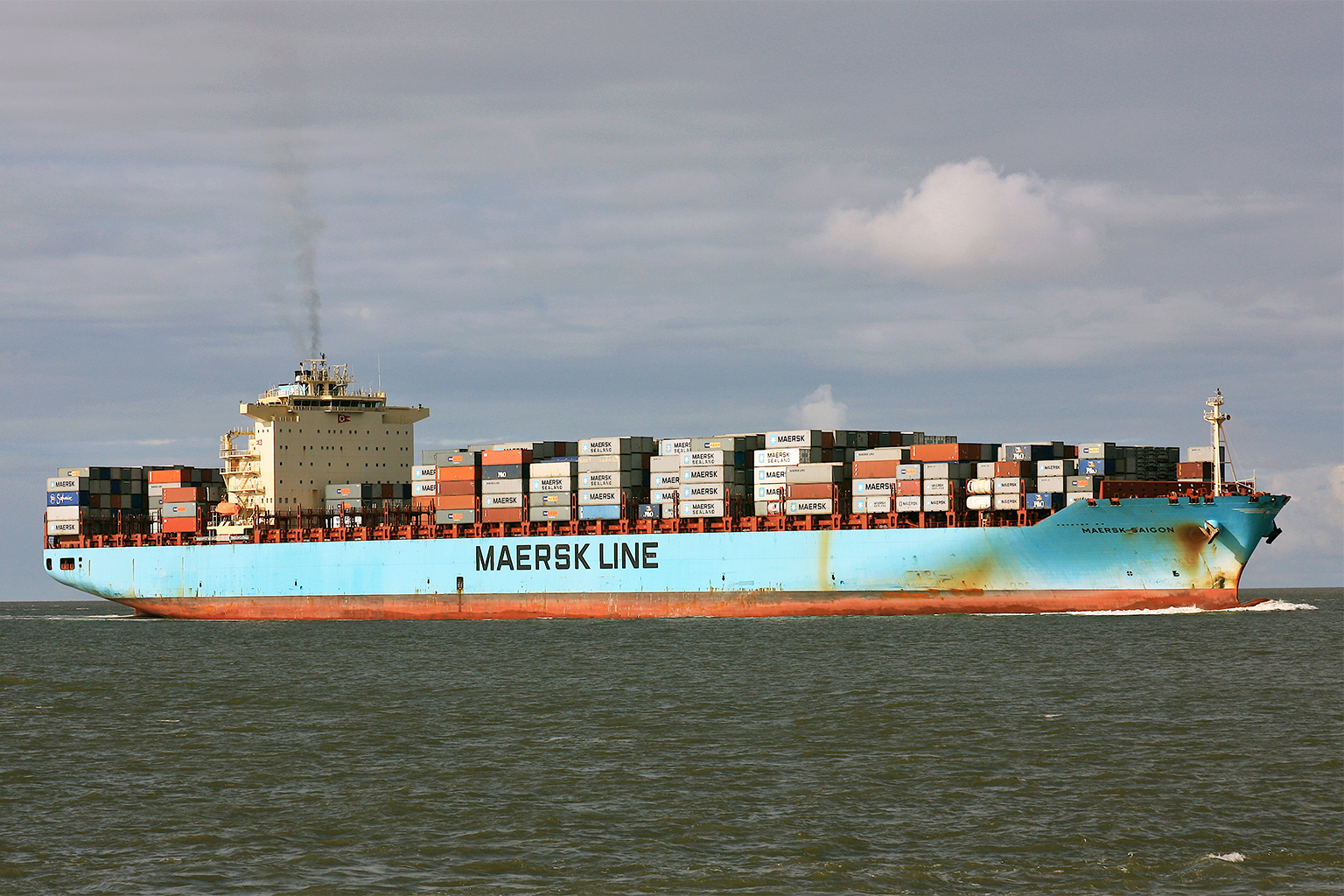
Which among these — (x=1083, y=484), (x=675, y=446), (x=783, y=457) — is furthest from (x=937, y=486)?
(x=675, y=446)

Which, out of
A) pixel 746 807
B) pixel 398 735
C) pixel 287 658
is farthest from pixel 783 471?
pixel 746 807

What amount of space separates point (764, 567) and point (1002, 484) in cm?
1089

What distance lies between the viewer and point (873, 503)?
57312mm

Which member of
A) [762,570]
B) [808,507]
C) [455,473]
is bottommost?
[762,570]

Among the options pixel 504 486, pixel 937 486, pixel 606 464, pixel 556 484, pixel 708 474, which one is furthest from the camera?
pixel 504 486

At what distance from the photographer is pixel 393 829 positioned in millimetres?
20031

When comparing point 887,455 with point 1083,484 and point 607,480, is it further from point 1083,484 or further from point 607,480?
point 607,480

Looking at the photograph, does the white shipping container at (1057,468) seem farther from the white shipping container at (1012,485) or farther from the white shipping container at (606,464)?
the white shipping container at (606,464)

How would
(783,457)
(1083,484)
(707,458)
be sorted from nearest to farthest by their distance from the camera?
(1083,484)
(783,457)
(707,458)

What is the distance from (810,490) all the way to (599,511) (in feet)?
35.0

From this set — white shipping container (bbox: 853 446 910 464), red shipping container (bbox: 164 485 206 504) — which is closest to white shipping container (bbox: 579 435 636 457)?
white shipping container (bbox: 853 446 910 464)

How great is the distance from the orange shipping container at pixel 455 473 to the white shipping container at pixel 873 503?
67.3 ft

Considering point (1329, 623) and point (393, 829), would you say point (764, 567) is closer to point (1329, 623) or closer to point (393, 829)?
point (1329, 623)

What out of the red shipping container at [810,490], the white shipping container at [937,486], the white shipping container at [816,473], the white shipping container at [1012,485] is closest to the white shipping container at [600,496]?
the white shipping container at [816,473]
